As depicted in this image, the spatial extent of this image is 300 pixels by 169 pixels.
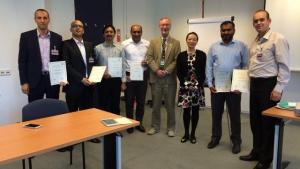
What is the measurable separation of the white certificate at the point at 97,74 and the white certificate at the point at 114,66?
24 centimetres

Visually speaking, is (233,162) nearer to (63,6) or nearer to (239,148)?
(239,148)

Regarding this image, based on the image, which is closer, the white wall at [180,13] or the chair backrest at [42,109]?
the chair backrest at [42,109]

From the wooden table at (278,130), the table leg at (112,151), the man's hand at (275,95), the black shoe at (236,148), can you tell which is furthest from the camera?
the black shoe at (236,148)

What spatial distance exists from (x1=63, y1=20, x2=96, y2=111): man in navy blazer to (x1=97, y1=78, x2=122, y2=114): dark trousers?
0.28 m

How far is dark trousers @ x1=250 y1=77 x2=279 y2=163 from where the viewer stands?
2.85 meters

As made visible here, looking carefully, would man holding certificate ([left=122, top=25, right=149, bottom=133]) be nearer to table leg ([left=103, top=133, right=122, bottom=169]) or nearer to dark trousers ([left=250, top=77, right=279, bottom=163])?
dark trousers ([left=250, top=77, right=279, bottom=163])

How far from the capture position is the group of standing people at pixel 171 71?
285 cm

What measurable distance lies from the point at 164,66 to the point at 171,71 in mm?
134

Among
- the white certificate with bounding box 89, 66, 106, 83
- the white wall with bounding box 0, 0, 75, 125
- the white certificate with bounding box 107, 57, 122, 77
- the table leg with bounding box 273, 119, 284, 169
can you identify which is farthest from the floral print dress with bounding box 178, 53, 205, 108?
the white wall with bounding box 0, 0, 75, 125

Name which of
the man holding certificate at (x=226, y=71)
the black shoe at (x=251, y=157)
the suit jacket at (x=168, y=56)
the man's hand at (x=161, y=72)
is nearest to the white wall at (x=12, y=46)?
the suit jacket at (x=168, y=56)

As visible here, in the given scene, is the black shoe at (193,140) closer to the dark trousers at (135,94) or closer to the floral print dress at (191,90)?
the floral print dress at (191,90)

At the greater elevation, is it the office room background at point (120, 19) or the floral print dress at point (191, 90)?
→ the office room background at point (120, 19)

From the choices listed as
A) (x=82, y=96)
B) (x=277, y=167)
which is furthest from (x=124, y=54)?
(x=277, y=167)

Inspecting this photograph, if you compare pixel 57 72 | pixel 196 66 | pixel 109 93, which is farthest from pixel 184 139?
pixel 57 72
